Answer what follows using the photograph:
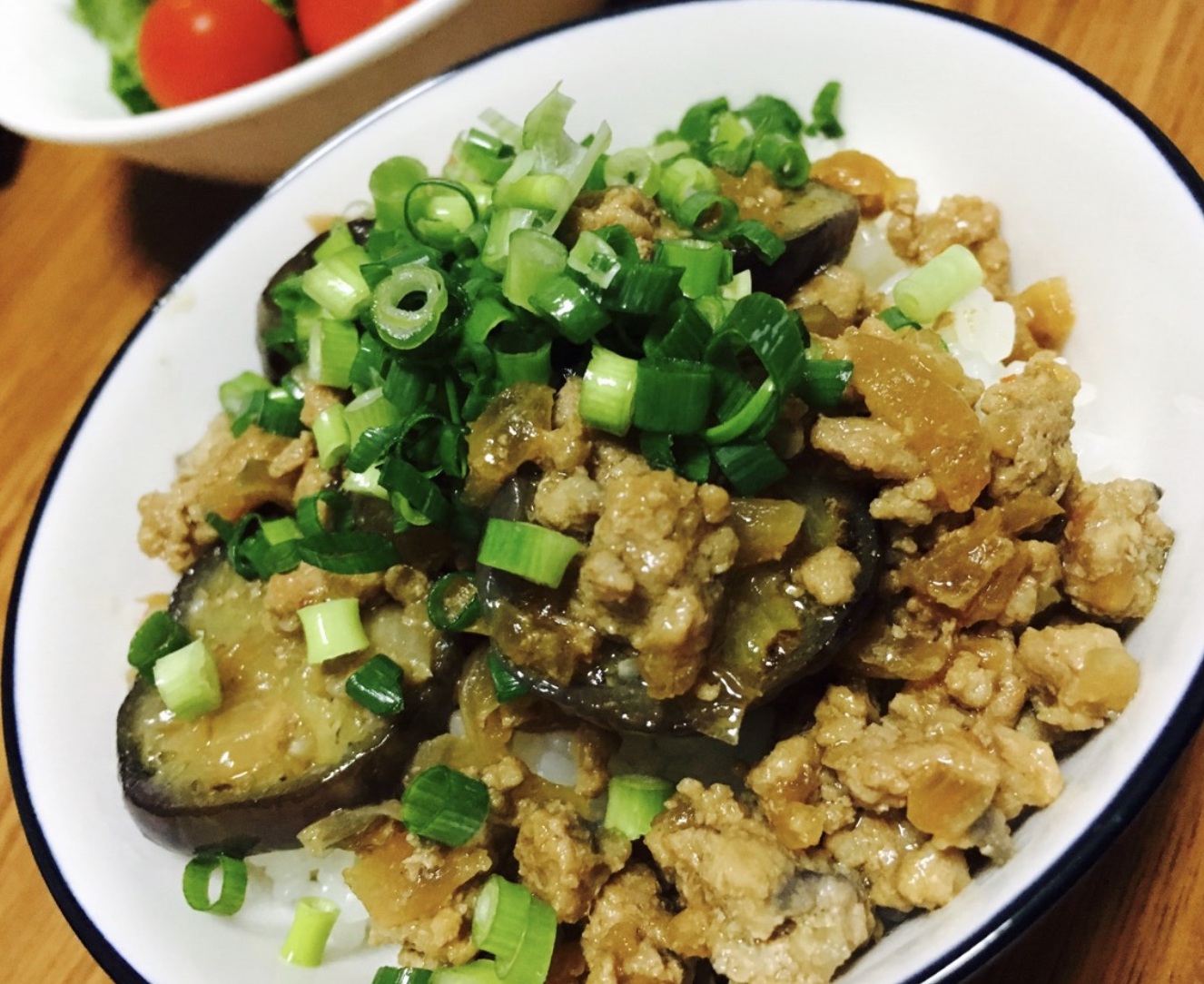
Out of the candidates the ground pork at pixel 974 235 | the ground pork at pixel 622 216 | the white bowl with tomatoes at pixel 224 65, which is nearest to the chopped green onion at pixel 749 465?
the ground pork at pixel 622 216

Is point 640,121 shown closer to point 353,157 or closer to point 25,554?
point 353,157

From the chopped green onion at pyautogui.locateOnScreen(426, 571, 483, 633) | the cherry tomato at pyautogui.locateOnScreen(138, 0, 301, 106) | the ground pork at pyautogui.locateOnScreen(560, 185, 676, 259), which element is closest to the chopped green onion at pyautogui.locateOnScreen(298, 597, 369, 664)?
the chopped green onion at pyautogui.locateOnScreen(426, 571, 483, 633)

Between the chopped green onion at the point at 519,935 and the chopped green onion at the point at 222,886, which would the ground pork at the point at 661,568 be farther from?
the chopped green onion at the point at 222,886

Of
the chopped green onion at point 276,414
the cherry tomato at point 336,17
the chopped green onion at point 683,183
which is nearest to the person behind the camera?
the chopped green onion at point 683,183

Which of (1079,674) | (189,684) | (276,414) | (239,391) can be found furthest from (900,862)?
(239,391)

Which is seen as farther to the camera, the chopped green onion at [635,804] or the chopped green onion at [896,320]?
the chopped green onion at [896,320]

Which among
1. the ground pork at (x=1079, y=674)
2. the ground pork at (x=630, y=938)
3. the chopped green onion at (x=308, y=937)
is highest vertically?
the ground pork at (x=1079, y=674)

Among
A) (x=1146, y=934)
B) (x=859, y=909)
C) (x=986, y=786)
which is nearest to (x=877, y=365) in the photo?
(x=986, y=786)
